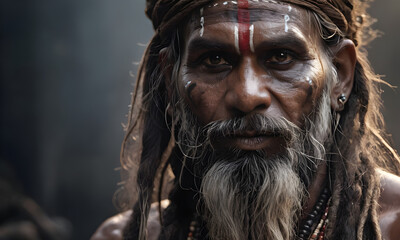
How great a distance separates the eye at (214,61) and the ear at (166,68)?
0.30m

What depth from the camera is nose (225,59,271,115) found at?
1813 mm

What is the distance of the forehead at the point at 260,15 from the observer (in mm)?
1912

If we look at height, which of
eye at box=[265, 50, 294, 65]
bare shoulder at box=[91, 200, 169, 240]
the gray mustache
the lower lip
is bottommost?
bare shoulder at box=[91, 200, 169, 240]

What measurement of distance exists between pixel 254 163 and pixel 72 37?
3368 millimetres

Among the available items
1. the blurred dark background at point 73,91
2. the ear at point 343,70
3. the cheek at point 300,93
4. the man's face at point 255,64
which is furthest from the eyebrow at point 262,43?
the blurred dark background at point 73,91

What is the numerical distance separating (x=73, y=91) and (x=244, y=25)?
128 inches

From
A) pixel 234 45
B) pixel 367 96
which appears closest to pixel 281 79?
pixel 234 45

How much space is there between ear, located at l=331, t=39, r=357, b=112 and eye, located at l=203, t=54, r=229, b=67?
52 cm

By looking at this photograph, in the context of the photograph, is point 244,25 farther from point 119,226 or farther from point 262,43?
point 119,226

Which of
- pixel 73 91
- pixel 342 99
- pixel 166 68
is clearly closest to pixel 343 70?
pixel 342 99

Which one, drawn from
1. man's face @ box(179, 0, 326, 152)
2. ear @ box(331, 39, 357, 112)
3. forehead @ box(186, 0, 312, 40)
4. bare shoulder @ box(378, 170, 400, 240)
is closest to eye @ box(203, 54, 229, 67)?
man's face @ box(179, 0, 326, 152)

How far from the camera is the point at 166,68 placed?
89.4 inches

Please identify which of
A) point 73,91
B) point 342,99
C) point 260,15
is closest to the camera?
point 260,15

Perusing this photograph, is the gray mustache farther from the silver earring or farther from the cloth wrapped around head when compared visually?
the cloth wrapped around head
